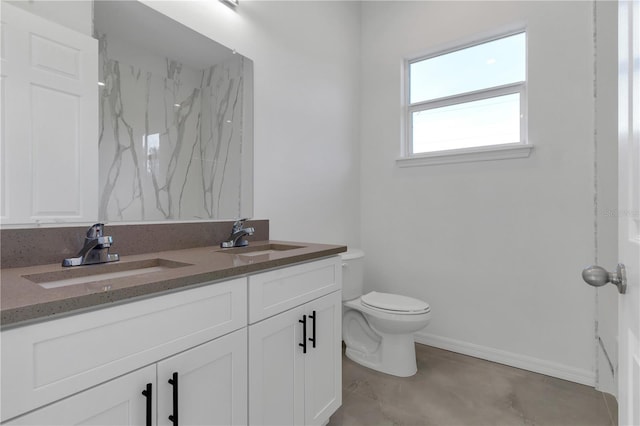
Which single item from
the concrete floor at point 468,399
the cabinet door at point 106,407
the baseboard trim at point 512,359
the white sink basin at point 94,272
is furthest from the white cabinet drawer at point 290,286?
the baseboard trim at point 512,359

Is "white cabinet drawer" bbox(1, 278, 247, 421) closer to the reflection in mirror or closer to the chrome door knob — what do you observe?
the reflection in mirror

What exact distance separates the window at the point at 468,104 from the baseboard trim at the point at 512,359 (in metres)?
1.30

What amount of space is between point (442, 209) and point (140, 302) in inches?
82.3

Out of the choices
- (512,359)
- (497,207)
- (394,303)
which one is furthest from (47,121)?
(512,359)

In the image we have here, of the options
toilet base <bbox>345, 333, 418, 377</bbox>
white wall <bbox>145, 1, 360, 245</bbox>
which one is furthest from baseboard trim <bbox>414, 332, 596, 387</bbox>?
white wall <bbox>145, 1, 360, 245</bbox>

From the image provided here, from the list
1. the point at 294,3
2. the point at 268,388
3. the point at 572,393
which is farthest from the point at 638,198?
the point at 294,3

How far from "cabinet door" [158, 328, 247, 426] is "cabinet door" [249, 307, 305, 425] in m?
0.05

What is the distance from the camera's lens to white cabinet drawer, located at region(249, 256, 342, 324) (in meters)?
1.09

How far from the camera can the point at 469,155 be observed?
227 cm

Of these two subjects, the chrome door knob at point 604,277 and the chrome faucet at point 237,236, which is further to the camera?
the chrome faucet at point 237,236

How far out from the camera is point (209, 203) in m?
1.59

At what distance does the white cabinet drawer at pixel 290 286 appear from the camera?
109 cm

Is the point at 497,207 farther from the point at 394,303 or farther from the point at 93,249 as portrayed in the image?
the point at 93,249

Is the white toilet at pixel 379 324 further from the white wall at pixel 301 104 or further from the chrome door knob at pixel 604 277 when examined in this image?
the chrome door knob at pixel 604 277
